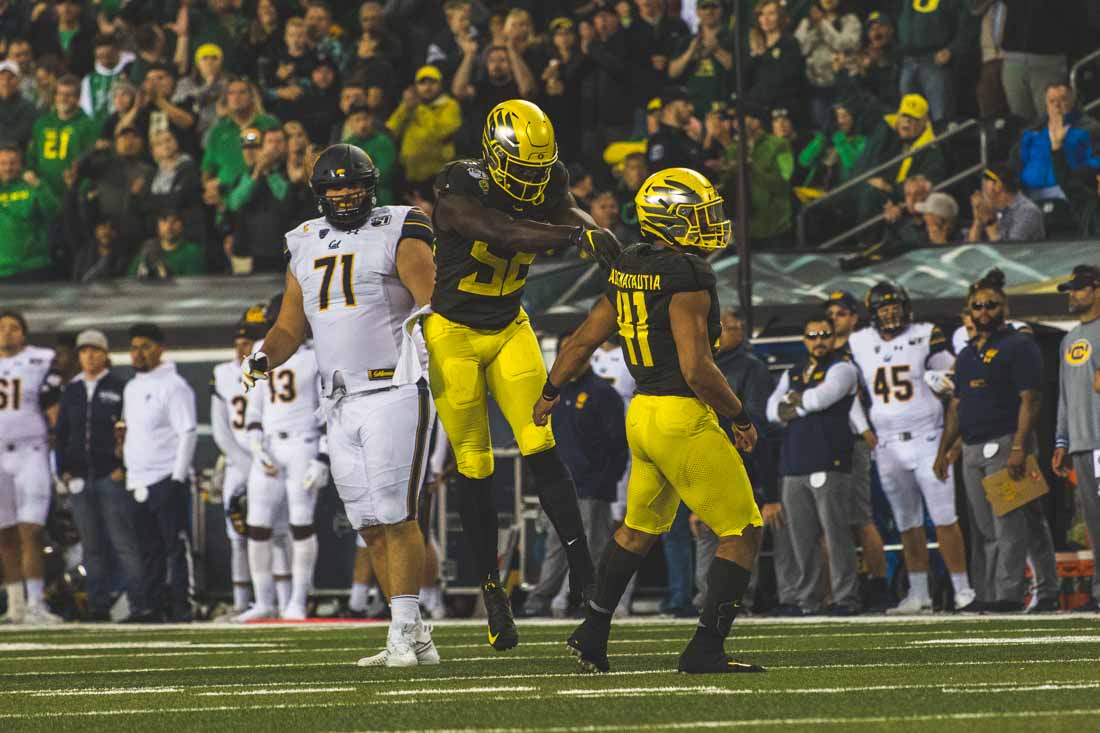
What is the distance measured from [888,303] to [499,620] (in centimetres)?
573

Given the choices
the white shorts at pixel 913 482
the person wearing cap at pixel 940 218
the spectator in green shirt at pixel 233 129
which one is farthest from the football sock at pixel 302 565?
the person wearing cap at pixel 940 218

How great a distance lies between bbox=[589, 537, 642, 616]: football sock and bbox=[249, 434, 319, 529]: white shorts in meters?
6.98

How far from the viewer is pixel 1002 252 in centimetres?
1385

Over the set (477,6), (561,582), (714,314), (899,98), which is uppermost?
(477,6)

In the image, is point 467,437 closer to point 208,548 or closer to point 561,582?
point 561,582

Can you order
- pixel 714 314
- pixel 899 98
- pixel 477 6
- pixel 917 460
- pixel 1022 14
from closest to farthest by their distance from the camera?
pixel 714 314 → pixel 917 460 → pixel 1022 14 → pixel 899 98 → pixel 477 6

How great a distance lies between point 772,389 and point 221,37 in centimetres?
848

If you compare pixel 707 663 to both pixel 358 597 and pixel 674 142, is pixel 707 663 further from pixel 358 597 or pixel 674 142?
pixel 674 142

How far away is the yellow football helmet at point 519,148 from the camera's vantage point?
785 centimetres

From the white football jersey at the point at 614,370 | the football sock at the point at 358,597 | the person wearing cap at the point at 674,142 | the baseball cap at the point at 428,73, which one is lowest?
the football sock at the point at 358,597

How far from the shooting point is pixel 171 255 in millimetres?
17391

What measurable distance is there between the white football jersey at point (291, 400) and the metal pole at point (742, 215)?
2.96 meters

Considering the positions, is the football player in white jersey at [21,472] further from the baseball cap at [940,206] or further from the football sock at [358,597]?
the baseball cap at [940,206]

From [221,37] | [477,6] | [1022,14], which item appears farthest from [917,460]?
[221,37]
